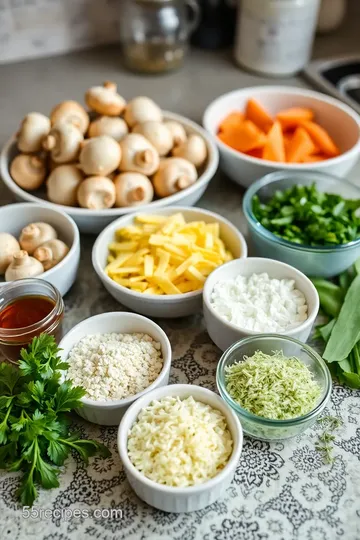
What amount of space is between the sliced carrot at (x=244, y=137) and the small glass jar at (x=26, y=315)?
0.69 metres

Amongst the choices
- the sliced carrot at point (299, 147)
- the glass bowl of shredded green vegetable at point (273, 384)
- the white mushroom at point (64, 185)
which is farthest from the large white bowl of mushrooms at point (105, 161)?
the glass bowl of shredded green vegetable at point (273, 384)

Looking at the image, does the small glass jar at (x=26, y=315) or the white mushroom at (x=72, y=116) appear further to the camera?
the white mushroom at (x=72, y=116)

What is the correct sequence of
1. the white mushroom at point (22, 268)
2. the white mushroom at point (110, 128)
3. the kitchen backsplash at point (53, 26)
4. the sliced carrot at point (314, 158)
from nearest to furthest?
the white mushroom at point (22, 268)
the white mushroom at point (110, 128)
the sliced carrot at point (314, 158)
the kitchen backsplash at point (53, 26)

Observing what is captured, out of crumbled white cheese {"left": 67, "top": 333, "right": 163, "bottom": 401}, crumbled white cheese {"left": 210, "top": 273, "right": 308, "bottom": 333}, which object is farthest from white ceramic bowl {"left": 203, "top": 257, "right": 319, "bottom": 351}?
crumbled white cheese {"left": 67, "top": 333, "right": 163, "bottom": 401}

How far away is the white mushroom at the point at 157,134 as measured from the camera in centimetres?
146

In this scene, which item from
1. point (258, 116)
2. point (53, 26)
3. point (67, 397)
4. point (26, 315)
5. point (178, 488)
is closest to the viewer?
point (178, 488)

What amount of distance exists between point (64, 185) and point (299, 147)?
2.06 ft

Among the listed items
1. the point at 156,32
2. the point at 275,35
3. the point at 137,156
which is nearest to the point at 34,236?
the point at 137,156

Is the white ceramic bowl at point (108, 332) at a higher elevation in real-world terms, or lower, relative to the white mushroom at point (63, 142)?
lower

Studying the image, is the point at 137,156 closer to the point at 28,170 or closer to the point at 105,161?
the point at 105,161

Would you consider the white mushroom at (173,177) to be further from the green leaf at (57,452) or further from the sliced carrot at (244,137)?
the green leaf at (57,452)

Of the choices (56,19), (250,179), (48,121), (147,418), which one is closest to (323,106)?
(250,179)

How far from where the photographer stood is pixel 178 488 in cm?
89

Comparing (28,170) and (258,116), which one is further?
(258,116)
